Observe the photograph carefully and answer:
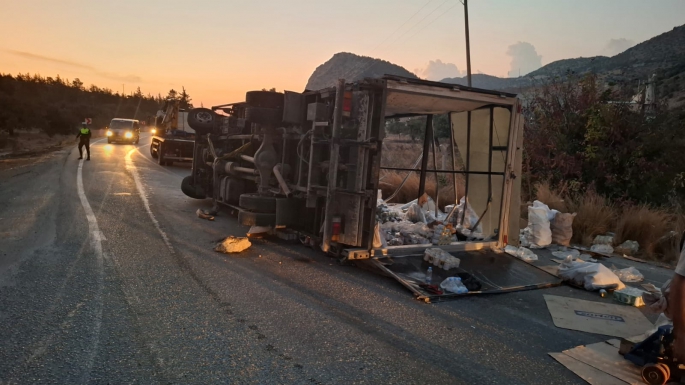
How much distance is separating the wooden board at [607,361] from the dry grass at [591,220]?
211 inches

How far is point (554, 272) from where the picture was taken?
266 inches

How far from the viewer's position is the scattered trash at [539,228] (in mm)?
8477

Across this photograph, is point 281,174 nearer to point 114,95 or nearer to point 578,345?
point 578,345

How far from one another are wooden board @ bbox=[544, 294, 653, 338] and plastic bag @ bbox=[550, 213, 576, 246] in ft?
11.3

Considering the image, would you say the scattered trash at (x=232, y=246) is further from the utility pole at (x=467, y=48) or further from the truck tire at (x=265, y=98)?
the utility pole at (x=467, y=48)

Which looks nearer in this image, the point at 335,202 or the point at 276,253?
the point at 335,202

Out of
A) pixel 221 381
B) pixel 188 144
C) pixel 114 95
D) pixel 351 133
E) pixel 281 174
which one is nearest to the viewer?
pixel 221 381

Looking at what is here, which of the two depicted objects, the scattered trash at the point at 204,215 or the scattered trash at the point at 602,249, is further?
the scattered trash at the point at 204,215

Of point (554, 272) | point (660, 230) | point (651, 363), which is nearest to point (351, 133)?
point (554, 272)

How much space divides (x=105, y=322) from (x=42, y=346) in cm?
55

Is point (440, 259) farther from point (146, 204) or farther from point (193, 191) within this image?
point (146, 204)

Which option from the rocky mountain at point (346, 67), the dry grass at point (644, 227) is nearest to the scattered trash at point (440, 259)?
the dry grass at point (644, 227)

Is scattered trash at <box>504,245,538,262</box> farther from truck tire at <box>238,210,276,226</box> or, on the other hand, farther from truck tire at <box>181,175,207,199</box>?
truck tire at <box>181,175,207,199</box>

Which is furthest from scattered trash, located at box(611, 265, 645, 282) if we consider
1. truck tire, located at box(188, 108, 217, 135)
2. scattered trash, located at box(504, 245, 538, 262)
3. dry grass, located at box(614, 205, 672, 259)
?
truck tire, located at box(188, 108, 217, 135)
